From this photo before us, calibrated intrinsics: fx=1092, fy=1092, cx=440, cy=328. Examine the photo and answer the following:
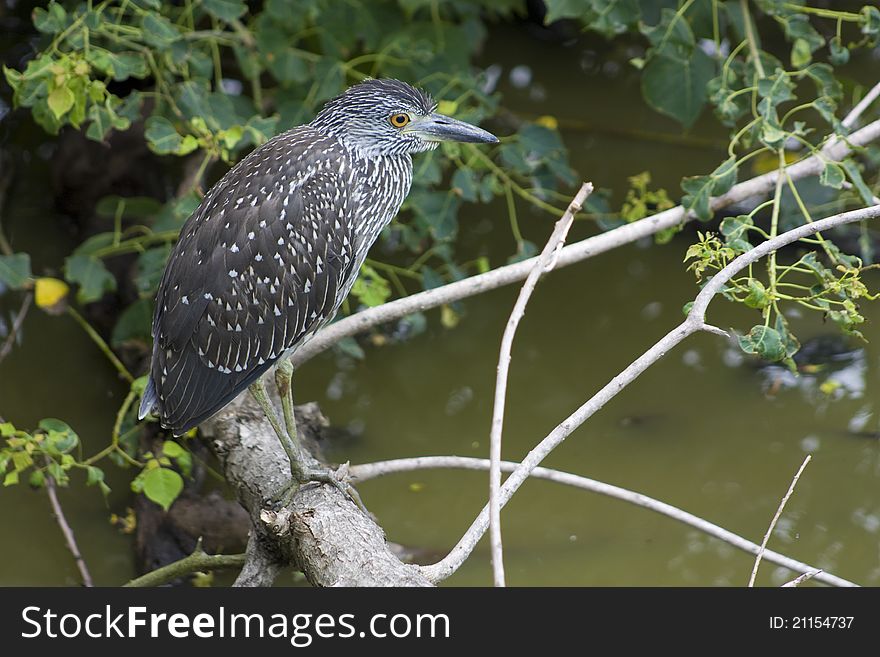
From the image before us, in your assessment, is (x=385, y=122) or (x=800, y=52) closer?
(x=385, y=122)

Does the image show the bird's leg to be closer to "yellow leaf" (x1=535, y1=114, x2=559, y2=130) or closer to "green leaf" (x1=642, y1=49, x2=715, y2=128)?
"green leaf" (x1=642, y1=49, x2=715, y2=128)

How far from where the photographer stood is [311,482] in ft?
11.2

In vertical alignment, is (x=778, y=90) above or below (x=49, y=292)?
below

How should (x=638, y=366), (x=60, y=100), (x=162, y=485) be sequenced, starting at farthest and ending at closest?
(x=60, y=100), (x=162, y=485), (x=638, y=366)

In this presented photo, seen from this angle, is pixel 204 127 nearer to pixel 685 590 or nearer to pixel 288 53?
pixel 288 53

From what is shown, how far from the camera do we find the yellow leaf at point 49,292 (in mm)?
4812

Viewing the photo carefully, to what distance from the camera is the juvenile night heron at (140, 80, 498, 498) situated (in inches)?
136

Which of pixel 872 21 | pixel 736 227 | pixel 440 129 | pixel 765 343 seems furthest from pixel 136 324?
pixel 872 21

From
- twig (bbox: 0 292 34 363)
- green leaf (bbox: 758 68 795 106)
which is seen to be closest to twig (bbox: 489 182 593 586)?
green leaf (bbox: 758 68 795 106)

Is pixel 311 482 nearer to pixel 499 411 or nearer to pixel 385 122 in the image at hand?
pixel 499 411

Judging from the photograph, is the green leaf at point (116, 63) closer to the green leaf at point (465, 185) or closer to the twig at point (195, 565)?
the green leaf at point (465, 185)

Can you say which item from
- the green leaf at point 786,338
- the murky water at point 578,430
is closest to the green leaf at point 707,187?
the green leaf at point 786,338

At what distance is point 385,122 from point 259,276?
71cm

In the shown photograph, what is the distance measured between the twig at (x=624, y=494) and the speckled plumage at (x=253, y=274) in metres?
0.55
